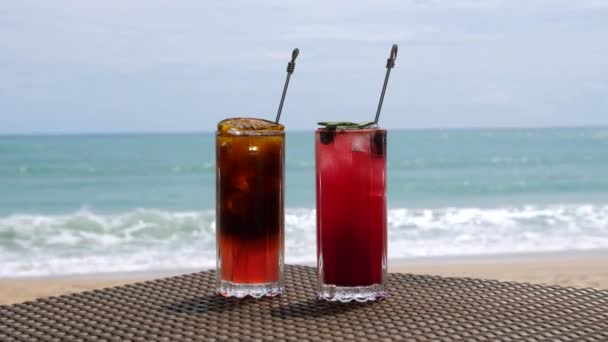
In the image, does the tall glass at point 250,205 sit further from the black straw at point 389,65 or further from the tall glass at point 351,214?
the black straw at point 389,65

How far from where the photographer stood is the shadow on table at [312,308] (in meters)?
1.51

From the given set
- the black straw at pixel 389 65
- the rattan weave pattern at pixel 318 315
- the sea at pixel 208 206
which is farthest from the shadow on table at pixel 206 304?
the sea at pixel 208 206

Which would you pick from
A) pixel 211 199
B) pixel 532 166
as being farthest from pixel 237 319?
pixel 532 166

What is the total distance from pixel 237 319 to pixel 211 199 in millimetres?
13098

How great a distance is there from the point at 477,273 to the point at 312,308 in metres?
5.50

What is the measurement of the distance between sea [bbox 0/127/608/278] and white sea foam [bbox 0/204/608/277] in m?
0.02

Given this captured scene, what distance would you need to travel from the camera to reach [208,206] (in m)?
13.7

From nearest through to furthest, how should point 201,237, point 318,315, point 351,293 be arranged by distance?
1. point 318,315
2. point 351,293
3. point 201,237

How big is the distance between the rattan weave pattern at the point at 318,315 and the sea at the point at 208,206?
17.9 ft

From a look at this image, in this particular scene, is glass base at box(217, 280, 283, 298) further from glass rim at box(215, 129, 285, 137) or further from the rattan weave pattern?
glass rim at box(215, 129, 285, 137)

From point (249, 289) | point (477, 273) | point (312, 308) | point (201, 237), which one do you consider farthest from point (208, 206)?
point (312, 308)

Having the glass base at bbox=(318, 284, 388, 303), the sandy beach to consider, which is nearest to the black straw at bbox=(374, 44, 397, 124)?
the glass base at bbox=(318, 284, 388, 303)

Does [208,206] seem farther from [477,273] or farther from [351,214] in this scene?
[351,214]

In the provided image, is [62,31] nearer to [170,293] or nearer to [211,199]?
[211,199]
